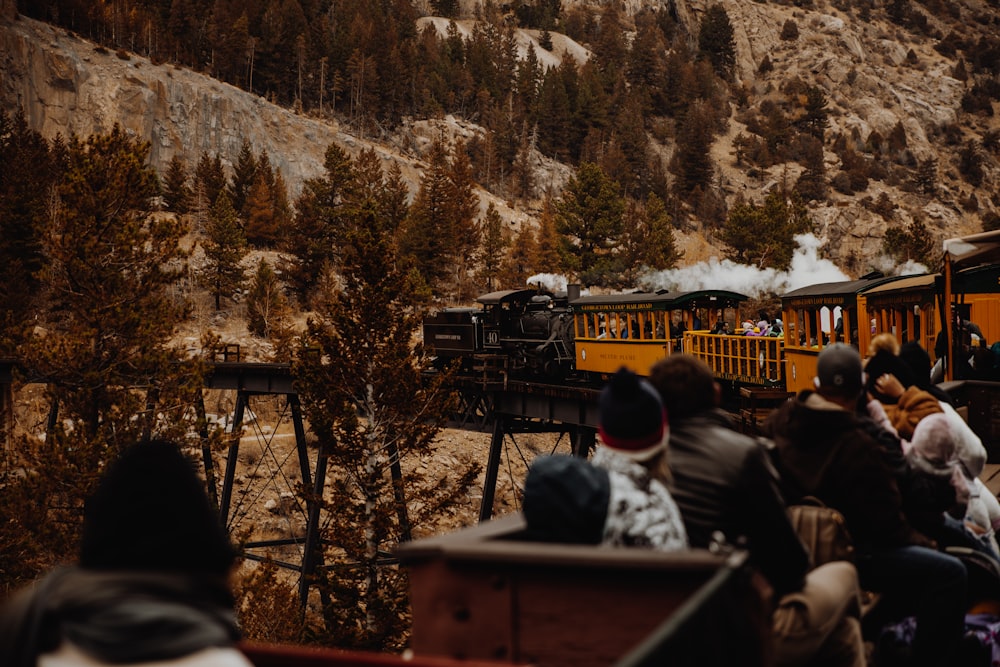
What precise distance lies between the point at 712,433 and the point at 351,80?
9373cm

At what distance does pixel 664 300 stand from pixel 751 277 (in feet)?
78.2

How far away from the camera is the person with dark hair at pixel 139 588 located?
1873mm

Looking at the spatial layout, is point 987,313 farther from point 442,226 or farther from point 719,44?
point 719,44

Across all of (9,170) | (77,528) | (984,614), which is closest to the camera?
(984,614)

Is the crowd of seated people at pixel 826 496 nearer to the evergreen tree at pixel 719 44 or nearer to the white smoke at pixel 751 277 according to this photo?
the white smoke at pixel 751 277

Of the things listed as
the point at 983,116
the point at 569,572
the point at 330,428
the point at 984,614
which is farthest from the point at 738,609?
the point at 983,116

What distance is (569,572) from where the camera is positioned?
2605 mm

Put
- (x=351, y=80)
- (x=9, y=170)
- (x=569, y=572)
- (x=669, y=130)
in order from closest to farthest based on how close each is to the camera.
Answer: (x=569, y=572) → (x=9, y=170) → (x=351, y=80) → (x=669, y=130)

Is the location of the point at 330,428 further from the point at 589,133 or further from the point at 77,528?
the point at 589,133

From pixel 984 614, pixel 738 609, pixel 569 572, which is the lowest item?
pixel 984 614

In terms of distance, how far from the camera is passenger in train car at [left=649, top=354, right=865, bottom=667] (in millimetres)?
3428

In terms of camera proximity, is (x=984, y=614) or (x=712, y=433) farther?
(x=984, y=614)

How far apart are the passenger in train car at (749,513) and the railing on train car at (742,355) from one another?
15951mm

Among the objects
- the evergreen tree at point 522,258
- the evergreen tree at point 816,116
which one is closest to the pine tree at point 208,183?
the evergreen tree at point 522,258
